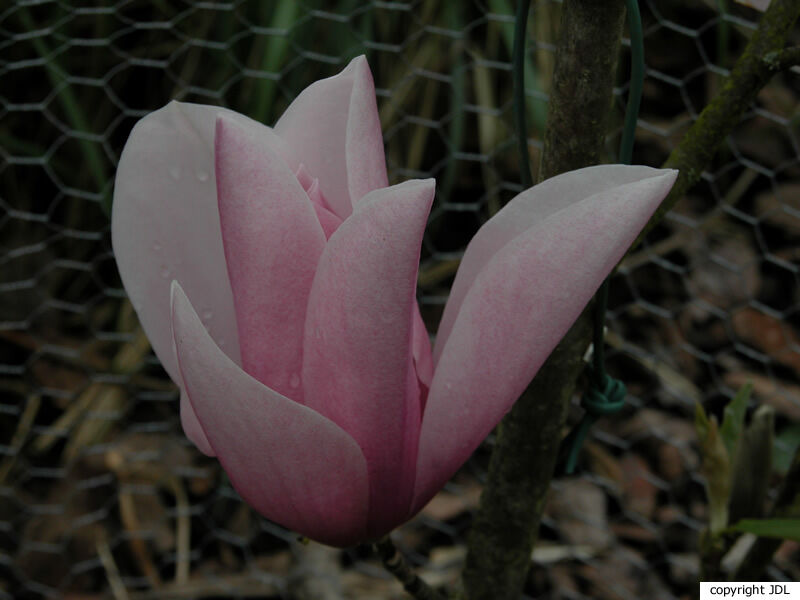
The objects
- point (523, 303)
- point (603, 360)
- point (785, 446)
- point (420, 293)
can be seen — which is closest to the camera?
point (523, 303)

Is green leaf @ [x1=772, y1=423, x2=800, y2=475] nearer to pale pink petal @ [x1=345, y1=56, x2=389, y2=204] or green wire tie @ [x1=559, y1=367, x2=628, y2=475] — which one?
green wire tie @ [x1=559, y1=367, x2=628, y2=475]

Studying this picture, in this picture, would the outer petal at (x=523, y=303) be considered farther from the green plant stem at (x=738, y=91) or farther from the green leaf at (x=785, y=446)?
the green leaf at (x=785, y=446)

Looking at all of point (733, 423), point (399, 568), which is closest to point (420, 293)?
point (733, 423)

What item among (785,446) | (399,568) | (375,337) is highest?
(375,337)

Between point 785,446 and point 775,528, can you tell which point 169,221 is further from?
point 785,446

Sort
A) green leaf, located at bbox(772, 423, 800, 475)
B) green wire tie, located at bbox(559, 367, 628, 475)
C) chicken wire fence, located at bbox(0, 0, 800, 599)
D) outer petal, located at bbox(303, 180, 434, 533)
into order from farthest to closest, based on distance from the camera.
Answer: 1. chicken wire fence, located at bbox(0, 0, 800, 599)
2. green leaf, located at bbox(772, 423, 800, 475)
3. green wire tie, located at bbox(559, 367, 628, 475)
4. outer petal, located at bbox(303, 180, 434, 533)

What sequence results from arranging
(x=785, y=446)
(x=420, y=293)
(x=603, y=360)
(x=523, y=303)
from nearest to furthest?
1. (x=523, y=303)
2. (x=603, y=360)
3. (x=785, y=446)
4. (x=420, y=293)

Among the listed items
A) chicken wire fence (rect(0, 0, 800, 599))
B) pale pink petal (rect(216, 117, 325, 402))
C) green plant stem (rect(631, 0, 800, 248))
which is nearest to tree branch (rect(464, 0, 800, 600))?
green plant stem (rect(631, 0, 800, 248))
